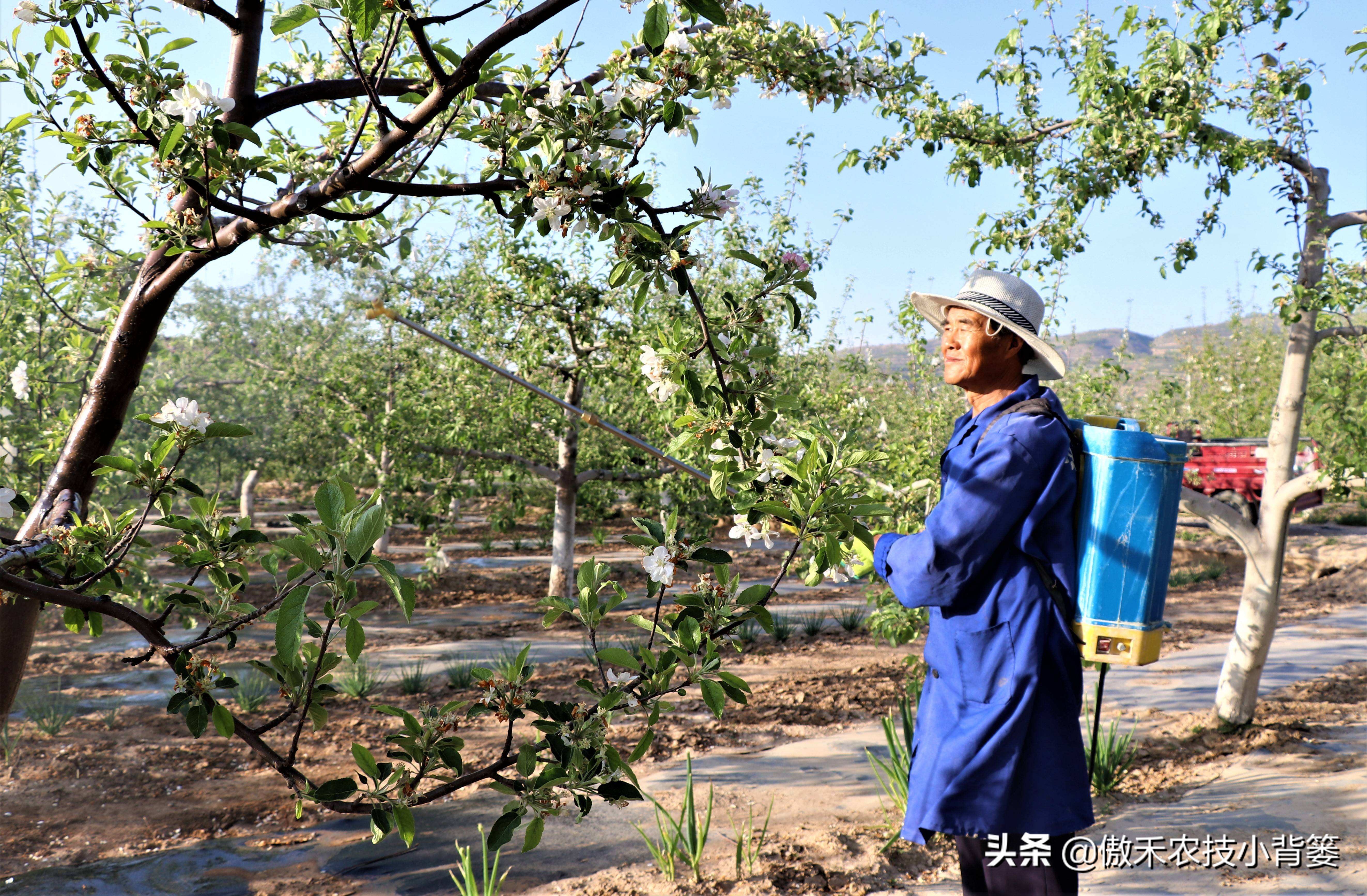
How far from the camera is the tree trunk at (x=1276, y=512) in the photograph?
16.1ft

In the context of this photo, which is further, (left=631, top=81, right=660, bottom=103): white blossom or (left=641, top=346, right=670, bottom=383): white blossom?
(left=641, top=346, right=670, bottom=383): white blossom

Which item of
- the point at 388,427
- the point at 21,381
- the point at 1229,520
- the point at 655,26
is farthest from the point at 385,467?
the point at 655,26

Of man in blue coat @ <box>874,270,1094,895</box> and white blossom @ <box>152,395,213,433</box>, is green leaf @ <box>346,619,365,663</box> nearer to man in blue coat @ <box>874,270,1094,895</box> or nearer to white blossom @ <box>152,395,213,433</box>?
white blossom @ <box>152,395,213,433</box>

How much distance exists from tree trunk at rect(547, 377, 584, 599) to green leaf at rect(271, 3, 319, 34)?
7.10 metres

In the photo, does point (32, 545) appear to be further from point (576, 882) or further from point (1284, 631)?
point (1284, 631)

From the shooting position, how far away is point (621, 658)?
1.70 metres

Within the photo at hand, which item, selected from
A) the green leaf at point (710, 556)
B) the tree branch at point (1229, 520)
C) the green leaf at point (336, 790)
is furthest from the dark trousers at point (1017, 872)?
the tree branch at point (1229, 520)

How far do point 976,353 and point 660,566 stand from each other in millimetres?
1122

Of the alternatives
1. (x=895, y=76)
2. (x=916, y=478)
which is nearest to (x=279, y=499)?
(x=916, y=478)

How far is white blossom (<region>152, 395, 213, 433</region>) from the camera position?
5.16ft

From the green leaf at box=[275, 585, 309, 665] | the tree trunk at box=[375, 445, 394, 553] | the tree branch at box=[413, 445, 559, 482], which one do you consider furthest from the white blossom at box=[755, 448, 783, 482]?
the tree branch at box=[413, 445, 559, 482]

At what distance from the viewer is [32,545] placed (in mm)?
1633

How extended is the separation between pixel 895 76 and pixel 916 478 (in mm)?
2738

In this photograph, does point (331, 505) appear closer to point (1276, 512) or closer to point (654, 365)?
point (654, 365)
